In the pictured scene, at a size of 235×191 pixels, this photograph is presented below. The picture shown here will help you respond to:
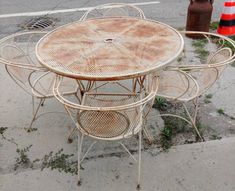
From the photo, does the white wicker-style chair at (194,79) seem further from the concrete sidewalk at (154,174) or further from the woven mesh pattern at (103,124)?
the woven mesh pattern at (103,124)

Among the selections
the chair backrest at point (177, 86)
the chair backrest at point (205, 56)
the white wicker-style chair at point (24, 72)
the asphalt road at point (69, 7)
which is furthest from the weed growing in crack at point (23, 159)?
the asphalt road at point (69, 7)

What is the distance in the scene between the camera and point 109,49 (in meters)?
2.64

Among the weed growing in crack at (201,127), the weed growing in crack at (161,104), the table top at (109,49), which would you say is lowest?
the weed growing in crack at (201,127)

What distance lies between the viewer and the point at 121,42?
9.02 ft

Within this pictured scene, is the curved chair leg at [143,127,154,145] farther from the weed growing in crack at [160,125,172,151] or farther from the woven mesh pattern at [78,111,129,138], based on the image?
the woven mesh pattern at [78,111,129,138]

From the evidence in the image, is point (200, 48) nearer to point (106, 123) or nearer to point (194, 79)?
point (194, 79)

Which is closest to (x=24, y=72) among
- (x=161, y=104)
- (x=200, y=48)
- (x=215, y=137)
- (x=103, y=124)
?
(x=103, y=124)

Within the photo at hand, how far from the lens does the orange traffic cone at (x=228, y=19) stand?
15.0 feet

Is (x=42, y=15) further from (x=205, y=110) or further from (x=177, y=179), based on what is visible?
(x=177, y=179)

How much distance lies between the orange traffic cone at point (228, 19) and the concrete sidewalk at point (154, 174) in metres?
2.42

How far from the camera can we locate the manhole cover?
5.26m

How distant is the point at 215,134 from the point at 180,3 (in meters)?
3.88

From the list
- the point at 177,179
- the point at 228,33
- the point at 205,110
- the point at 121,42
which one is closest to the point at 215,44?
the point at 228,33

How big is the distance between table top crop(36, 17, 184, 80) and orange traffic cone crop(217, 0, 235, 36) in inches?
77.9
